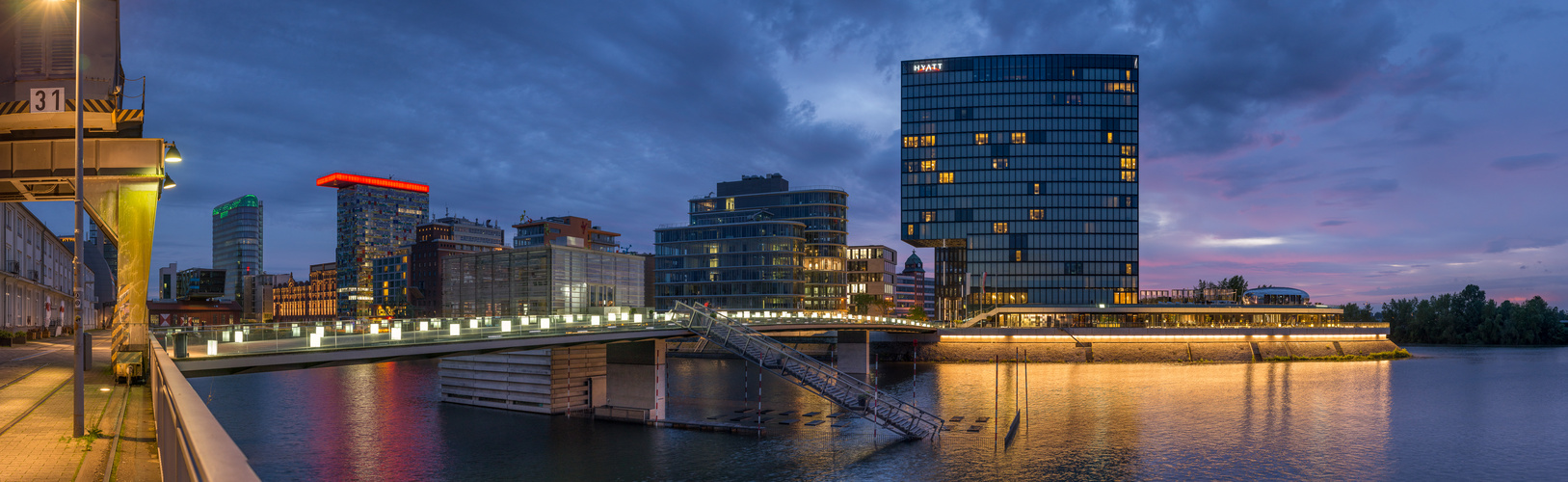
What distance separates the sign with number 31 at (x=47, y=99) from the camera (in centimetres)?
2945

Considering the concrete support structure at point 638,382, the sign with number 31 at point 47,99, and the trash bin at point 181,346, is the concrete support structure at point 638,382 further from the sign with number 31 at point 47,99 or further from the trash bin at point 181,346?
the sign with number 31 at point 47,99

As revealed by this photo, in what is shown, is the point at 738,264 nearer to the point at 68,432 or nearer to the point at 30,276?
the point at 30,276

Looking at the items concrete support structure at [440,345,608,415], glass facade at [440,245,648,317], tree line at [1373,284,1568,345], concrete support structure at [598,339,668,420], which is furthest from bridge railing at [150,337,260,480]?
tree line at [1373,284,1568,345]

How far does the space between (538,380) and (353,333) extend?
2487 cm

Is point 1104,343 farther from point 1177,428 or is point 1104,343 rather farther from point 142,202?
point 142,202

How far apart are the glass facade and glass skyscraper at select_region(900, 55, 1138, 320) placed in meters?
79.2

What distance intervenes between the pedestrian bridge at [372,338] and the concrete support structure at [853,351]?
57.9 m

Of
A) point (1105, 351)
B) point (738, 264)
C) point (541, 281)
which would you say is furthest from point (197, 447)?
point (738, 264)

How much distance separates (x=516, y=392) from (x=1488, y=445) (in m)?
62.8

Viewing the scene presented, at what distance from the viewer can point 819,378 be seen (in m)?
57.8

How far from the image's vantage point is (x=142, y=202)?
30.6 m

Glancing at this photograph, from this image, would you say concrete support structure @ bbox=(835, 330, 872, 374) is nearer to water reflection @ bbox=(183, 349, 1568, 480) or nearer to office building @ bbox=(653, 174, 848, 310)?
water reflection @ bbox=(183, 349, 1568, 480)

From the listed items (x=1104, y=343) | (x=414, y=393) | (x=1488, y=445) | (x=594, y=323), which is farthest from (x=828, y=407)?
(x=1104, y=343)

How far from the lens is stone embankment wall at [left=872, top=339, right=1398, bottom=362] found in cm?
13038
